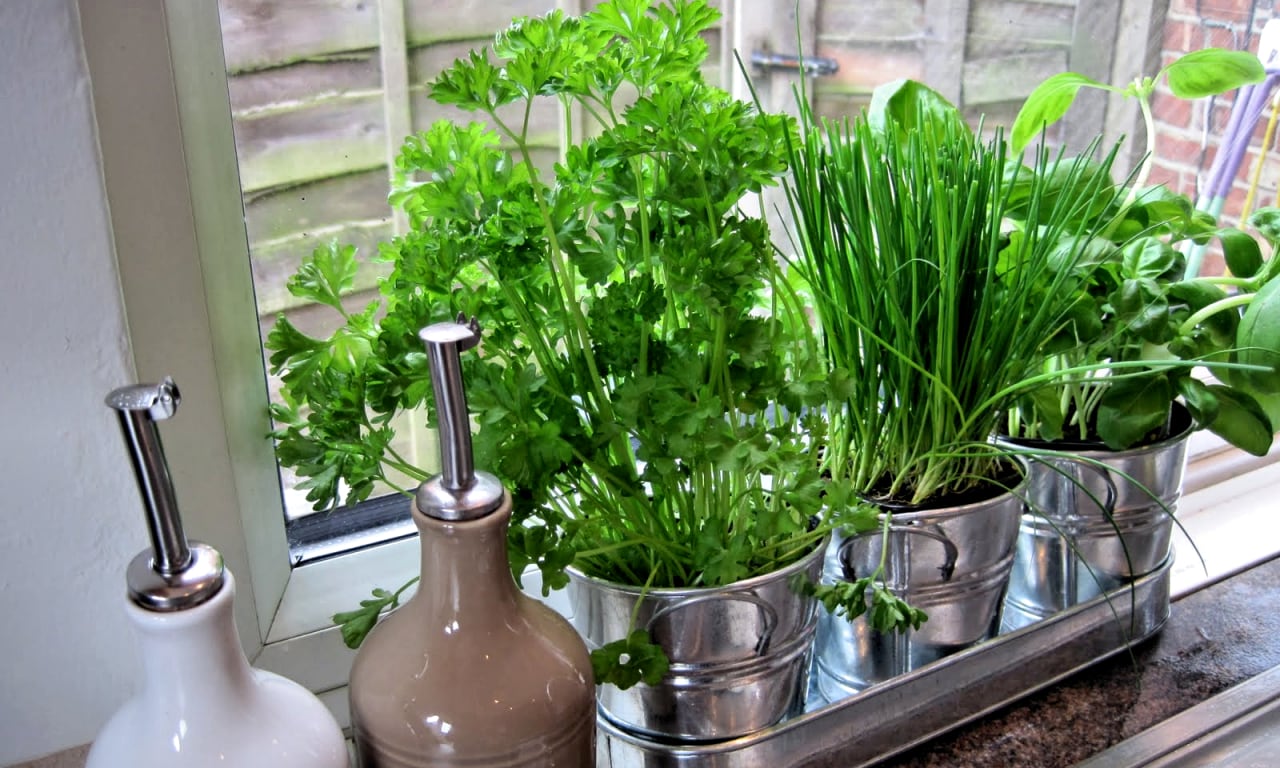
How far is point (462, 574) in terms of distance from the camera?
54cm

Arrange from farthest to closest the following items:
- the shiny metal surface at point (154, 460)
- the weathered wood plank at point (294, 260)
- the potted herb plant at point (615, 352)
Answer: the weathered wood plank at point (294, 260)
the potted herb plant at point (615, 352)
the shiny metal surface at point (154, 460)

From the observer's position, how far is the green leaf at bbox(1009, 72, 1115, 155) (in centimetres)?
86

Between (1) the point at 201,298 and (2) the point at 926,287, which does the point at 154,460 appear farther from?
(2) the point at 926,287

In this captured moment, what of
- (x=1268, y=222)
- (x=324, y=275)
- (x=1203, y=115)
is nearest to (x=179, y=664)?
(x=324, y=275)

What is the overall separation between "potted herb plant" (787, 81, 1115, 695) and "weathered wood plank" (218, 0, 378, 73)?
31 cm

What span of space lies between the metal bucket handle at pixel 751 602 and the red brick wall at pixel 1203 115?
2.67ft

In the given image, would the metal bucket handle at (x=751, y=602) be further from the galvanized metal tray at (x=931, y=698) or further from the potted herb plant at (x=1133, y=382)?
the potted herb plant at (x=1133, y=382)

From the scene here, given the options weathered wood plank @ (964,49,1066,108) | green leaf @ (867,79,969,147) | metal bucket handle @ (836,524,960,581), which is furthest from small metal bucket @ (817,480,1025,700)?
weathered wood plank @ (964,49,1066,108)

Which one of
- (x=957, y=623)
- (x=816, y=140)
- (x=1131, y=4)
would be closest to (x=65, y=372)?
(x=816, y=140)

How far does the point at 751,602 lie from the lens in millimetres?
660

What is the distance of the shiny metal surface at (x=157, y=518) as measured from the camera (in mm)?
456

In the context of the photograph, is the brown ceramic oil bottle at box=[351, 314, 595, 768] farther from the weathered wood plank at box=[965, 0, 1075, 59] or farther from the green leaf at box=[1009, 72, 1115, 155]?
the weathered wood plank at box=[965, 0, 1075, 59]

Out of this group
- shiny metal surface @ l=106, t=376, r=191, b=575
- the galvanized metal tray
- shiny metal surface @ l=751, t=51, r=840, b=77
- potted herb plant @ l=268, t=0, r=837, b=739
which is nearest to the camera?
shiny metal surface @ l=106, t=376, r=191, b=575

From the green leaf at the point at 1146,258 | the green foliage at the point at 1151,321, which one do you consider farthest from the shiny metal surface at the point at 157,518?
the green leaf at the point at 1146,258
